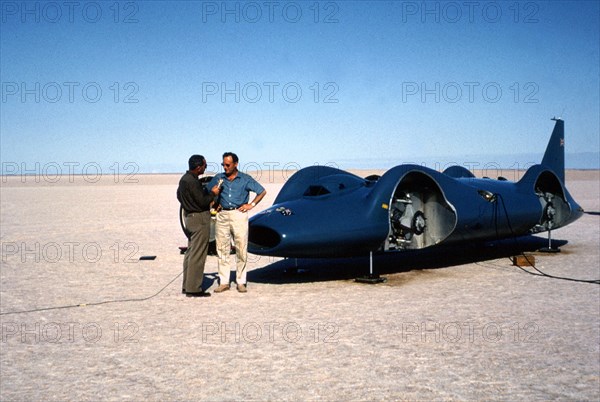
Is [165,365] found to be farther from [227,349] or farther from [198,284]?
[198,284]

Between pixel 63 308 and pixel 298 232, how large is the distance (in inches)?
160

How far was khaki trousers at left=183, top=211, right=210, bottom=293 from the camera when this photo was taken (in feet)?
31.0

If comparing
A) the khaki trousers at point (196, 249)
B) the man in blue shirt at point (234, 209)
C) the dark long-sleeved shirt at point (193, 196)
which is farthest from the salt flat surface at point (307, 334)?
the dark long-sleeved shirt at point (193, 196)

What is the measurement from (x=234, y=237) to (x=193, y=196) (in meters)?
1.05

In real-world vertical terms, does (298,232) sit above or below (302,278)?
above

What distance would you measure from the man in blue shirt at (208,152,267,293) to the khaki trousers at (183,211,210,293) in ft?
1.15

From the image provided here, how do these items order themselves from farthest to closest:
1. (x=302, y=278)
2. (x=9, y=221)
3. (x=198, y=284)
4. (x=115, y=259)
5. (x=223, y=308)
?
(x=9, y=221), (x=115, y=259), (x=302, y=278), (x=198, y=284), (x=223, y=308)

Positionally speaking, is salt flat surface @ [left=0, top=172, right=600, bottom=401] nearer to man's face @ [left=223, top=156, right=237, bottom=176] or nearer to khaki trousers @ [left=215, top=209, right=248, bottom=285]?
khaki trousers @ [left=215, top=209, right=248, bottom=285]

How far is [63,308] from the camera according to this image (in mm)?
8922

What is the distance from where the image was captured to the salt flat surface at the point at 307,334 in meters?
5.42

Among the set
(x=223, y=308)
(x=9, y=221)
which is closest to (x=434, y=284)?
(x=223, y=308)

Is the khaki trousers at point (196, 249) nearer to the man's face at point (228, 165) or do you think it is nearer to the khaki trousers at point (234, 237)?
the khaki trousers at point (234, 237)

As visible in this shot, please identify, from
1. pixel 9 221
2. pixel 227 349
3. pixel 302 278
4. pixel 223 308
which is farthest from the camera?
pixel 9 221

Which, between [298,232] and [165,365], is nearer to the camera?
[165,365]
